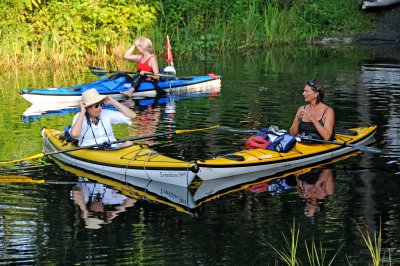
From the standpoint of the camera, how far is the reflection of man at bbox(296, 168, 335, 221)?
32.0 ft

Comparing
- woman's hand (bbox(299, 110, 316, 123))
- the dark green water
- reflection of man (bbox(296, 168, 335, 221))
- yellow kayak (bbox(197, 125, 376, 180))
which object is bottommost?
reflection of man (bbox(296, 168, 335, 221))

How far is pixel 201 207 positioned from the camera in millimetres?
9977

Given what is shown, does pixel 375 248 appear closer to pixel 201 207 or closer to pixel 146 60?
pixel 201 207

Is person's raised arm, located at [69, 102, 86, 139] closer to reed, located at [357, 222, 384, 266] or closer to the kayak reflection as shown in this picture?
the kayak reflection

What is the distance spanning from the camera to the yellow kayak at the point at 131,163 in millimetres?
10609

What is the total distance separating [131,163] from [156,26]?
1633 centimetres

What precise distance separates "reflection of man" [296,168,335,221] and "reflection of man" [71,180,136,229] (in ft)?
6.28

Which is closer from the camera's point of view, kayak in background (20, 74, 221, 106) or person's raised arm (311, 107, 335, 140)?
person's raised arm (311, 107, 335, 140)

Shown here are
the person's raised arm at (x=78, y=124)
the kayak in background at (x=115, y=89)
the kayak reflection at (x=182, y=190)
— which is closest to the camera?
the kayak reflection at (x=182, y=190)

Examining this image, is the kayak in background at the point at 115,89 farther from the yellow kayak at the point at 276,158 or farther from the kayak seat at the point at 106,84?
the yellow kayak at the point at 276,158

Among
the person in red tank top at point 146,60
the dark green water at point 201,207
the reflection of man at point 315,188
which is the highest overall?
the person in red tank top at point 146,60

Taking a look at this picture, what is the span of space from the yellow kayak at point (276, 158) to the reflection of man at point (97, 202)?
990 millimetres

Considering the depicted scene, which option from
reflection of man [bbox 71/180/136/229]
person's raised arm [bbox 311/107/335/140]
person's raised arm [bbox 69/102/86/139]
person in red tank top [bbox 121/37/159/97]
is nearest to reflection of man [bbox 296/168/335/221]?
person's raised arm [bbox 311/107/335/140]

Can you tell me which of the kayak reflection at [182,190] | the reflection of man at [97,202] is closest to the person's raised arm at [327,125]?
the kayak reflection at [182,190]
